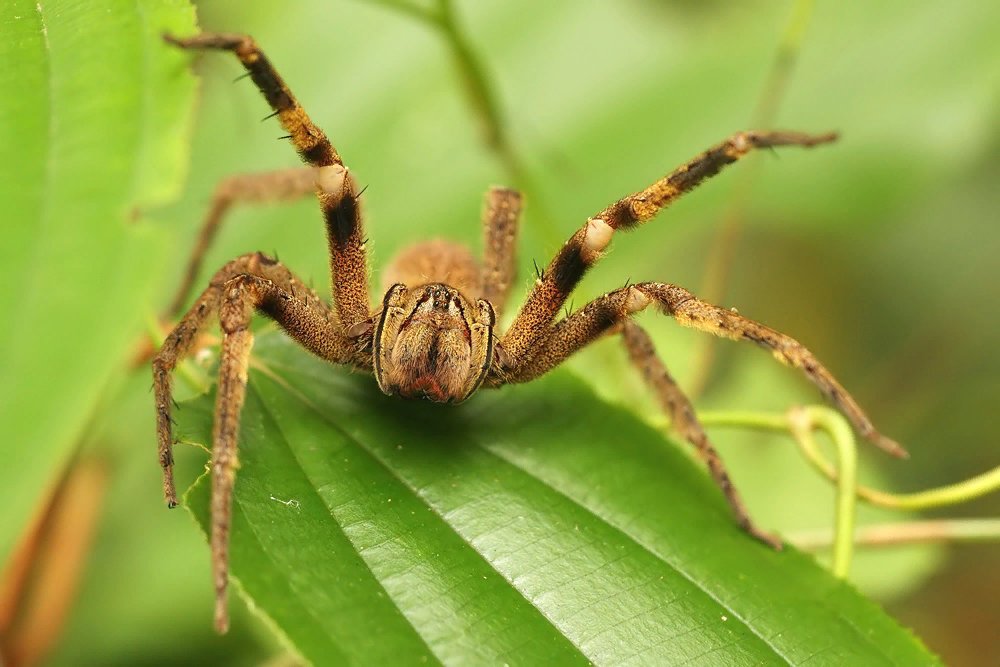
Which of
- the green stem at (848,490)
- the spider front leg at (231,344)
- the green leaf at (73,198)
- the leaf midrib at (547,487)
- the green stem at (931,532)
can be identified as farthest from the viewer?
the green stem at (931,532)

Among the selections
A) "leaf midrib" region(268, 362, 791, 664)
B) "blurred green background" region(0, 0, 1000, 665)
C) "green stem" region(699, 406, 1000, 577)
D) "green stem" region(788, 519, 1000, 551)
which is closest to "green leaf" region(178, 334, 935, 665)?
"leaf midrib" region(268, 362, 791, 664)

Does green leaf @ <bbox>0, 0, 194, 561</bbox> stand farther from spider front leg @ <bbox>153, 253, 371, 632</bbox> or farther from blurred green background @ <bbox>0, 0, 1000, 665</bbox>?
blurred green background @ <bbox>0, 0, 1000, 665</bbox>

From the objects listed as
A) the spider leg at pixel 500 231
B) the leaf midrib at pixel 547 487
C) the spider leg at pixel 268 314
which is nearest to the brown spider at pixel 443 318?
the spider leg at pixel 268 314

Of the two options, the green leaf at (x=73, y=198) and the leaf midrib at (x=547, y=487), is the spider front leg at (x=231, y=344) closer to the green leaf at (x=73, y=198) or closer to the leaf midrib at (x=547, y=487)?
the leaf midrib at (x=547, y=487)

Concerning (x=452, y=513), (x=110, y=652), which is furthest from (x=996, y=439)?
(x=110, y=652)

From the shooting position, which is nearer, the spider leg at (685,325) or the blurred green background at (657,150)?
the spider leg at (685,325)

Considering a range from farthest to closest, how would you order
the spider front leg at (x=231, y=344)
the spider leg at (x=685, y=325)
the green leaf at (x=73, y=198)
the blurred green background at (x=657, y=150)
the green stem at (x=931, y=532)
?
the blurred green background at (x=657, y=150) < the green stem at (x=931, y=532) < the spider leg at (x=685, y=325) < the spider front leg at (x=231, y=344) < the green leaf at (x=73, y=198)
